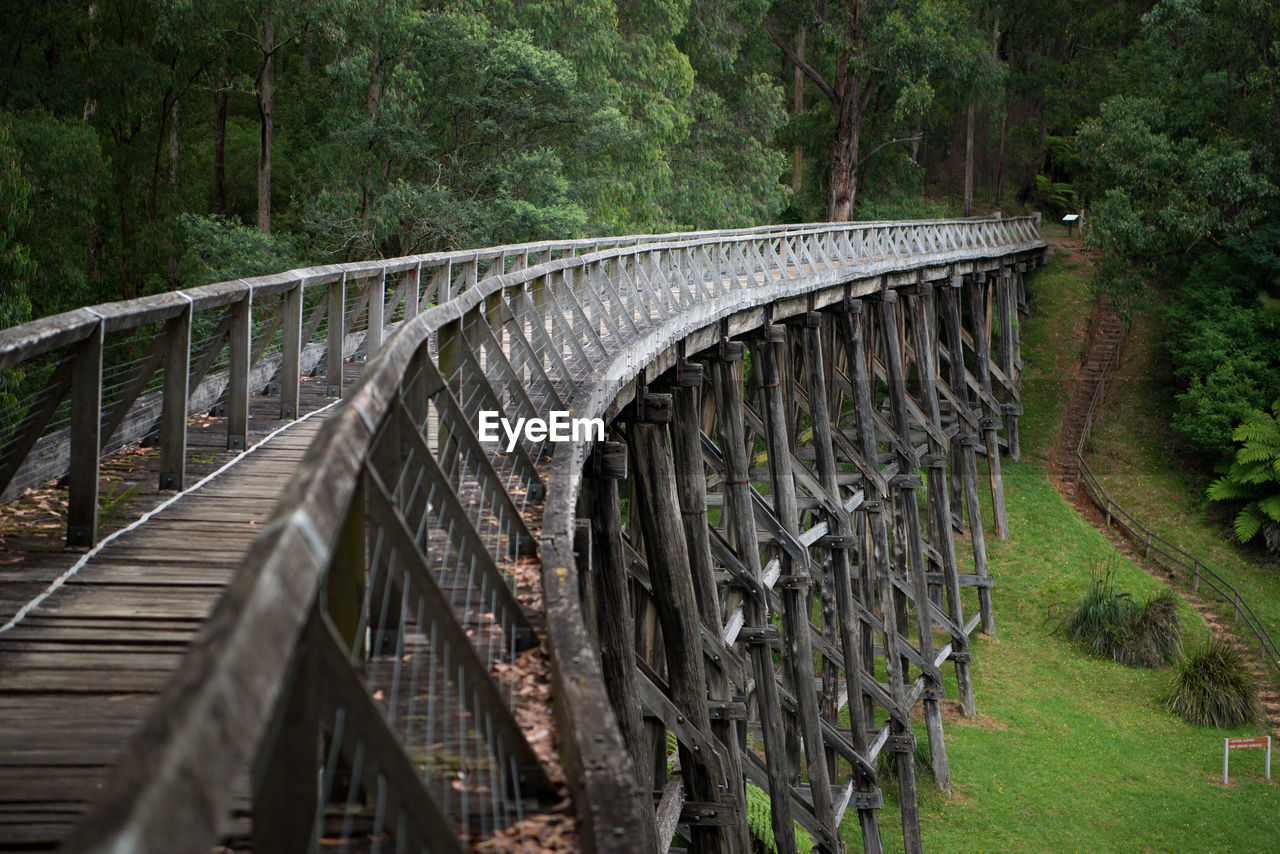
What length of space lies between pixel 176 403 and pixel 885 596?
1111 cm

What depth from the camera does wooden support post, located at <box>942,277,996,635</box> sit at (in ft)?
62.3

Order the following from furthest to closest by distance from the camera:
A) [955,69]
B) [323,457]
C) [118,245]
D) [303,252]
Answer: [955,69] → [118,245] → [303,252] → [323,457]

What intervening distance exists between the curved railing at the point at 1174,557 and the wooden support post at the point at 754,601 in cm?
1179

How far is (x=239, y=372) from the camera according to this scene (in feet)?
17.9

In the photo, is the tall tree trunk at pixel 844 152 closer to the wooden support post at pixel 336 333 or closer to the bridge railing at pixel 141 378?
the wooden support post at pixel 336 333

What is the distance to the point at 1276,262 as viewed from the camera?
76.1 ft

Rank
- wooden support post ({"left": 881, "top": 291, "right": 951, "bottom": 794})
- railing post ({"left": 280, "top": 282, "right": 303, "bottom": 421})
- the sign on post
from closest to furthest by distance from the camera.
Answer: railing post ({"left": 280, "top": 282, "right": 303, "bottom": 421}) < the sign on post < wooden support post ({"left": 881, "top": 291, "right": 951, "bottom": 794})

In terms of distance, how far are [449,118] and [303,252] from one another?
3.64 m

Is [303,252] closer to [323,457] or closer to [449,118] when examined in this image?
[449,118]

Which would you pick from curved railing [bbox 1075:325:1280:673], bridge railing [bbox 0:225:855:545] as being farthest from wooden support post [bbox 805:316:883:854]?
curved railing [bbox 1075:325:1280:673]

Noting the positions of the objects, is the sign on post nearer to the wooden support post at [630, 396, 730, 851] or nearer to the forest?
the forest

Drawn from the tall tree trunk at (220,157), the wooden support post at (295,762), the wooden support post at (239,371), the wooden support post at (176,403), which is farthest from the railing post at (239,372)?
the tall tree trunk at (220,157)

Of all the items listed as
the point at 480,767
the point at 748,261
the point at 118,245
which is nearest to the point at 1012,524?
the point at 748,261

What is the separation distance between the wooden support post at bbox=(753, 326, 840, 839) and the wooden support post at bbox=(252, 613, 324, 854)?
9.18 metres
